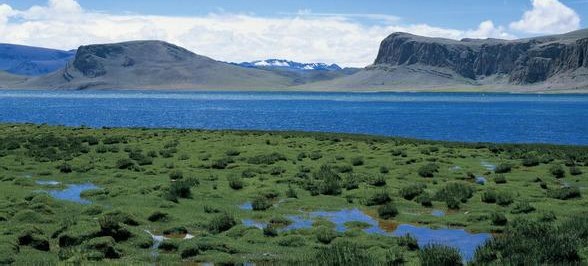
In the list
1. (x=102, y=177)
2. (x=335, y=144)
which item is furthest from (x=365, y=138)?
(x=102, y=177)

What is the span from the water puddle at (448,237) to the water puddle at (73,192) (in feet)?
45.8

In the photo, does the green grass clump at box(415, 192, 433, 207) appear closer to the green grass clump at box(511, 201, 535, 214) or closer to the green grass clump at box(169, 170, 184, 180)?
the green grass clump at box(511, 201, 535, 214)

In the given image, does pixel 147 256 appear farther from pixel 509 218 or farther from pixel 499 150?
pixel 499 150

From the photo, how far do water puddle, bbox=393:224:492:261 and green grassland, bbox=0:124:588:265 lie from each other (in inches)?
27.0

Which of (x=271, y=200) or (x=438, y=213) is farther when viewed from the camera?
(x=271, y=200)

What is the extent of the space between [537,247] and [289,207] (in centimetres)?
1244

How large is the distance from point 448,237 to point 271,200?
375 inches

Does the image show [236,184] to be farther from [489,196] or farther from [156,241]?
[489,196]

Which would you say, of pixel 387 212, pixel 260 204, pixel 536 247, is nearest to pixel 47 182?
pixel 260 204

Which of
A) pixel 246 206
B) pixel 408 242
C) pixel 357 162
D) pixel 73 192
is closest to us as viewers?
pixel 408 242

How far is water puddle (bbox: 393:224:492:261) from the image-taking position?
807 inches

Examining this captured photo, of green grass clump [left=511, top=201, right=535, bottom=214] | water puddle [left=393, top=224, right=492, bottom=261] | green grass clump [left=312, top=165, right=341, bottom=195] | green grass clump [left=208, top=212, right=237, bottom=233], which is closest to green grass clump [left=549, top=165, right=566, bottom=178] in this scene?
green grass clump [left=511, top=201, right=535, bottom=214]

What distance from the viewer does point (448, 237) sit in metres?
21.9

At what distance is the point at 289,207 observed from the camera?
27.2 metres
